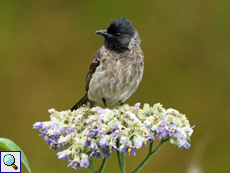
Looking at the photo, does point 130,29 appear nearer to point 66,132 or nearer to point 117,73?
point 117,73

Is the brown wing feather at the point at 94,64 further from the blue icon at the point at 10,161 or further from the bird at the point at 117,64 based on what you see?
the blue icon at the point at 10,161

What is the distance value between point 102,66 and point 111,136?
143 centimetres

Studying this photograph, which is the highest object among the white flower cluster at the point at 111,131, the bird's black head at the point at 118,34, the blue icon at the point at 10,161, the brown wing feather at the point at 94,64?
the bird's black head at the point at 118,34

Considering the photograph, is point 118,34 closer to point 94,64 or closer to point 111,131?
point 94,64

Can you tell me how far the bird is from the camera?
10.3 ft

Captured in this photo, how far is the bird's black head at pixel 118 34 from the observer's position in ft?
10.3

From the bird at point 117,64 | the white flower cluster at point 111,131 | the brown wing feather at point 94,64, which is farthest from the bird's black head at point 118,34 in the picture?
the white flower cluster at point 111,131

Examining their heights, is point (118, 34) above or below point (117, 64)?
above

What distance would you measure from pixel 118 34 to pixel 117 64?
277 millimetres

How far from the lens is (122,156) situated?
2.03 m

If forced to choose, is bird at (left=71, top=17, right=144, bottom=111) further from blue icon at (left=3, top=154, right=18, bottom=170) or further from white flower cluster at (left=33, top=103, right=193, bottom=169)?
blue icon at (left=3, top=154, right=18, bottom=170)

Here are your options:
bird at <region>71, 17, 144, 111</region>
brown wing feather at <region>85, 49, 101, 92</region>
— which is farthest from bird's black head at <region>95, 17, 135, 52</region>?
brown wing feather at <region>85, 49, 101, 92</region>

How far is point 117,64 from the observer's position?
3137 mm

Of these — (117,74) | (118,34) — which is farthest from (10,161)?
(118,34)
